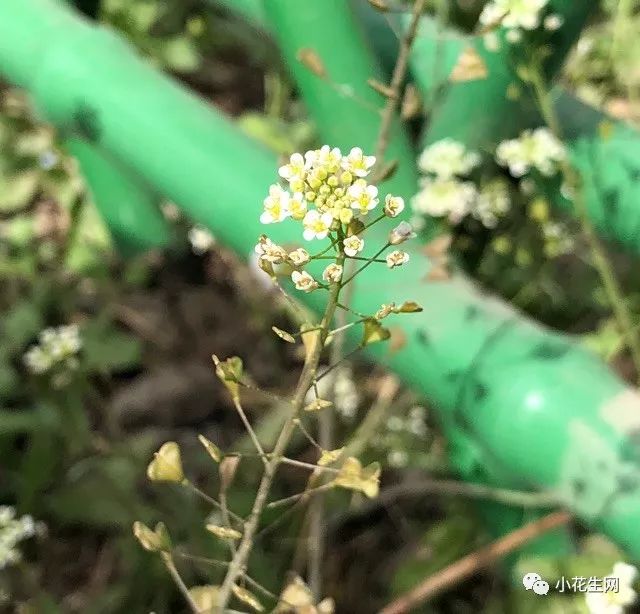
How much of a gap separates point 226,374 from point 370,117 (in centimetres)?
41

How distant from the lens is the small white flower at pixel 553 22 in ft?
2.21

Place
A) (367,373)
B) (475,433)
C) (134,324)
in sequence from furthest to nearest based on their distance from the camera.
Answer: (134,324) < (367,373) < (475,433)

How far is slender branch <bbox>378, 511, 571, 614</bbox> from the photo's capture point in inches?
30.5

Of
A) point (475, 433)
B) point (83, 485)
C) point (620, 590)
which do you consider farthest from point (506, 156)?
point (83, 485)

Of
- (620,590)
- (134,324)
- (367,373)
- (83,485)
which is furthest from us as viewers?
(134,324)

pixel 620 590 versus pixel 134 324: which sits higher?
pixel 620 590

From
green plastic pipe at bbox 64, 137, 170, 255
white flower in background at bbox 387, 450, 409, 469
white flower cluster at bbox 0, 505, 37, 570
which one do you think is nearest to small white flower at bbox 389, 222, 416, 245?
white flower cluster at bbox 0, 505, 37, 570

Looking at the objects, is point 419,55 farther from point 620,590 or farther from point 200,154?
point 620,590

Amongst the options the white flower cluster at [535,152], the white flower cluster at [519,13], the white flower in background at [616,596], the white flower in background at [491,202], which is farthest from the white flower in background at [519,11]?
the white flower in background at [616,596]

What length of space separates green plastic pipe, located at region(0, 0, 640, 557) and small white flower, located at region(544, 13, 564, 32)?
0.60ft

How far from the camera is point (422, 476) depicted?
109cm

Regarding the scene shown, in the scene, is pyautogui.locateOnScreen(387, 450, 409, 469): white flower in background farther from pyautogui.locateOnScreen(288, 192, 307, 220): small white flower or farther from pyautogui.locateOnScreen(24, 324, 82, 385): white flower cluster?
pyautogui.locateOnScreen(288, 192, 307, 220): small white flower

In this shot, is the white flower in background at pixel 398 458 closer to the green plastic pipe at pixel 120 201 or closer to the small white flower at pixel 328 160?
the green plastic pipe at pixel 120 201

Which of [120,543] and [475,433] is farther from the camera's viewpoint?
[120,543]
